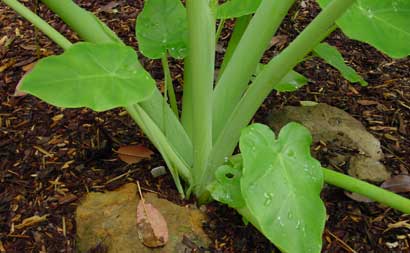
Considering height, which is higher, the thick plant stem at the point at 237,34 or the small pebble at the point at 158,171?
the thick plant stem at the point at 237,34

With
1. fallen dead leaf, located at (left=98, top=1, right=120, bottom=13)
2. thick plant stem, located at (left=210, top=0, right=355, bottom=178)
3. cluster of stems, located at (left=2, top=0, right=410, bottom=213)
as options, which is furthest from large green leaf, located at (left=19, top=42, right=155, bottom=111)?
fallen dead leaf, located at (left=98, top=1, right=120, bottom=13)

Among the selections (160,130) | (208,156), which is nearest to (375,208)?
(208,156)

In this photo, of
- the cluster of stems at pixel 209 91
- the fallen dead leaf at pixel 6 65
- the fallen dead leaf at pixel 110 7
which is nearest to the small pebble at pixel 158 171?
the cluster of stems at pixel 209 91

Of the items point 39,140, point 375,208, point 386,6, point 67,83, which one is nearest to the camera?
point 67,83

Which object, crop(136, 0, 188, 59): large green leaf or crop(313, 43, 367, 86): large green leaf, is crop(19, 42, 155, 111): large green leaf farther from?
crop(313, 43, 367, 86): large green leaf

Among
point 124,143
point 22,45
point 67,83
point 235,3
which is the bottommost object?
point 22,45

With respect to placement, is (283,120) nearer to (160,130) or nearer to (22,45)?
(160,130)

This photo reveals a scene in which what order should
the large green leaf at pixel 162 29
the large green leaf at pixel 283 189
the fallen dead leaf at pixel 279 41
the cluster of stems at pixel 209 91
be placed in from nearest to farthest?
the large green leaf at pixel 283 189, the cluster of stems at pixel 209 91, the large green leaf at pixel 162 29, the fallen dead leaf at pixel 279 41

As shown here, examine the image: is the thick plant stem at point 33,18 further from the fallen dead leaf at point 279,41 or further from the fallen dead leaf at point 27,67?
the fallen dead leaf at point 279,41
